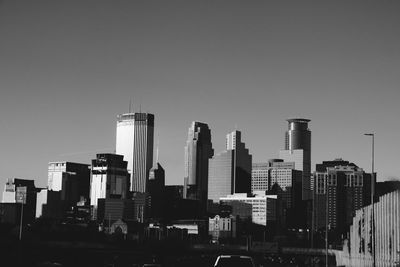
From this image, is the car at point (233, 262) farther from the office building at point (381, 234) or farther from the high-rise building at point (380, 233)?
the office building at point (381, 234)

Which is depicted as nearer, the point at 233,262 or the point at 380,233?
the point at 233,262

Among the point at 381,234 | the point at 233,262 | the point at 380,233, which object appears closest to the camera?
the point at 233,262

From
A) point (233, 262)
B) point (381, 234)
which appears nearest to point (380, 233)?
point (381, 234)

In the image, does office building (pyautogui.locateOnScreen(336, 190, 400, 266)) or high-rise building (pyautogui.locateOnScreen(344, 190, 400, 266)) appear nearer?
high-rise building (pyautogui.locateOnScreen(344, 190, 400, 266))

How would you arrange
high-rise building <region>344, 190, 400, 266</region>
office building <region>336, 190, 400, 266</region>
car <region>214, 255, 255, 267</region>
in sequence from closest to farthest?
car <region>214, 255, 255, 267</region> → high-rise building <region>344, 190, 400, 266</region> → office building <region>336, 190, 400, 266</region>

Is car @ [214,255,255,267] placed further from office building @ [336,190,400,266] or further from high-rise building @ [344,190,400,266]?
office building @ [336,190,400,266]

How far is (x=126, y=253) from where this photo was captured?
181 meters

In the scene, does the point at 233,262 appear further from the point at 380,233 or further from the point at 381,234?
the point at 380,233

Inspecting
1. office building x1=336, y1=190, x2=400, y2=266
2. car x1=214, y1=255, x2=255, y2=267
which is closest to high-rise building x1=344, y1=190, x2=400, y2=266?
office building x1=336, y1=190, x2=400, y2=266

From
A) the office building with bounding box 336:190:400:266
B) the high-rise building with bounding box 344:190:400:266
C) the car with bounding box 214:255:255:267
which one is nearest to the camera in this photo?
the car with bounding box 214:255:255:267

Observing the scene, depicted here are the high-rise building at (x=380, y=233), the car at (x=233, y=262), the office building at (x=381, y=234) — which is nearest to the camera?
the car at (x=233, y=262)

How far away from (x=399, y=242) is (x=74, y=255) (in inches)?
5056

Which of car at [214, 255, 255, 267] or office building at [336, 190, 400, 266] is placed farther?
office building at [336, 190, 400, 266]

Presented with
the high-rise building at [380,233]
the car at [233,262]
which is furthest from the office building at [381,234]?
the car at [233,262]
